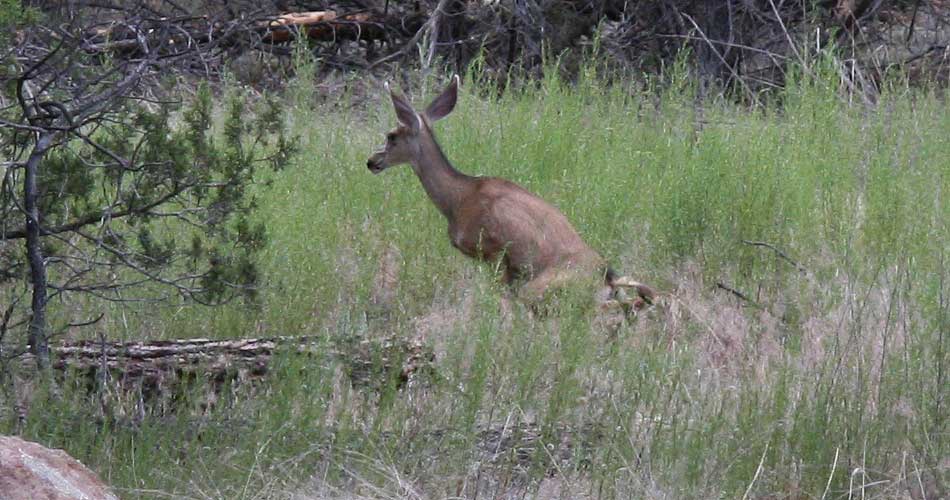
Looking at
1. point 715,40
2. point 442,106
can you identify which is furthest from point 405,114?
point 715,40

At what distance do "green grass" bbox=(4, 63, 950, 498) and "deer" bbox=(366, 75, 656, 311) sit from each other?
17 centimetres

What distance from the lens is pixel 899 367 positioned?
5238mm

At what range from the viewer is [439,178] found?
27.8 feet

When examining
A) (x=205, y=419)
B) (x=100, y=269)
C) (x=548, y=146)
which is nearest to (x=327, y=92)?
(x=548, y=146)

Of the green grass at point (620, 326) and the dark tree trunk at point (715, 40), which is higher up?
the dark tree trunk at point (715, 40)

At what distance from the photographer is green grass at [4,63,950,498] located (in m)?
4.93

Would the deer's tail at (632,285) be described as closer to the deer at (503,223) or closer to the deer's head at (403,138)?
the deer at (503,223)

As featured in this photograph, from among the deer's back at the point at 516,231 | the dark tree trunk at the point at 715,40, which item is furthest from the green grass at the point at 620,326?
the dark tree trunk at the point at 715,40

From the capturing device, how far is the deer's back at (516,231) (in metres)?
7.58

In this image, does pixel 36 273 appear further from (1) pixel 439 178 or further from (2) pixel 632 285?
(1) pixel 439 178

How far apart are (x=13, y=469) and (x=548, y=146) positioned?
5849 mm

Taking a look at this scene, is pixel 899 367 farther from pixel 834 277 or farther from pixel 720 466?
pixel 834 277

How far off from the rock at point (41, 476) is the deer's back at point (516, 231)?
Result: 3684 millimetres

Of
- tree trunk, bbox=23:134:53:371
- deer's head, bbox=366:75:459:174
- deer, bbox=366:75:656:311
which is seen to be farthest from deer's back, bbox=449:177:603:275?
tree trunk, bbox=23:134:53:371
